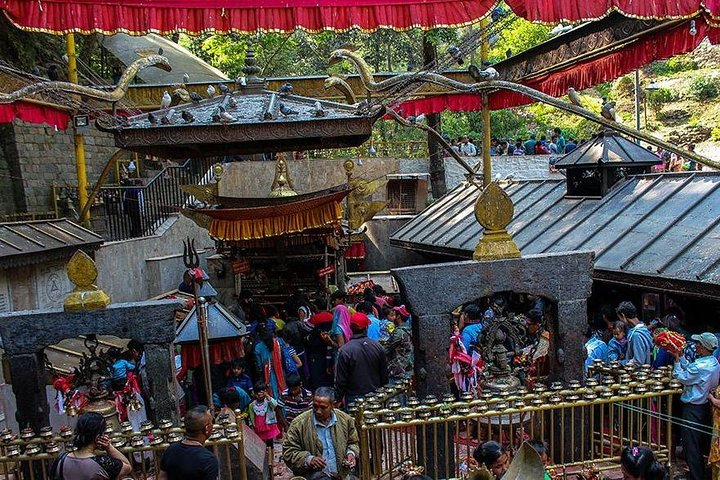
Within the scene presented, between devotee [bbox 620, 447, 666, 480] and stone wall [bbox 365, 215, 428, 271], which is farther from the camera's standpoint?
stone wall [bbox 365, 215, 428, 271]

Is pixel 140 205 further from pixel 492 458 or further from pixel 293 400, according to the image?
pixel 492 458

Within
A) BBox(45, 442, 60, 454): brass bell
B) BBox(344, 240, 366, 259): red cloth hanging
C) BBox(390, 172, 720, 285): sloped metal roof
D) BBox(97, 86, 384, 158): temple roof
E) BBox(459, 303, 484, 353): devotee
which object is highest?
BBox(97, 86, 384, 158): temple roof

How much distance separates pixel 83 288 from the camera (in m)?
5.64

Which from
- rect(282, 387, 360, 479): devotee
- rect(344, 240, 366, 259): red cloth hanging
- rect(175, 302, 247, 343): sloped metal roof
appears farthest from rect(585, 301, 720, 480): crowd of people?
rect(344, 240, 366, 259): red cloth hanging

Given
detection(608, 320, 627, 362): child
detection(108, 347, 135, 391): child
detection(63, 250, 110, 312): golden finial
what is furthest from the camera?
detection(608, 320, 627, 362): child

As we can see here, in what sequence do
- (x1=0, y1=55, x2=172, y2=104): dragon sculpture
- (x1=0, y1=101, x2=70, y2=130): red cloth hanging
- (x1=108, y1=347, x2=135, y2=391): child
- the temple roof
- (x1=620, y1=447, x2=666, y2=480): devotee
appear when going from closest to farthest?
(x1=620, y1=447, x2=666, y2=480): devotee
(x1=108, y1=347, x2=135, y2=391): child
(x1=0, y1=55, x2=172, y2=104): dragon sculpture
the temple roof
(x1=0, y1=101, x2=70, y2=130): red cloth hanging

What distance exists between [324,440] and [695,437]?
342 cm

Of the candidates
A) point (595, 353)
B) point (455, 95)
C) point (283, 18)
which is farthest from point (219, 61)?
point (595, 353)

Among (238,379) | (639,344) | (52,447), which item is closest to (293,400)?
(238,379)

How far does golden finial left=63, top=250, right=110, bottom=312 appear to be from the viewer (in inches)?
216

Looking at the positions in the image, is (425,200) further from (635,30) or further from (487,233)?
(487,233)

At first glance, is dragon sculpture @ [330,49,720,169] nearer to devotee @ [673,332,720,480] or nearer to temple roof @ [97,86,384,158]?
temple roof @ [97,86,384,158]

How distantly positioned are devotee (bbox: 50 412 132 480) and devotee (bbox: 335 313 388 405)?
8.49 ft

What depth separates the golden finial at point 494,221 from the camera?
5.52 meters
